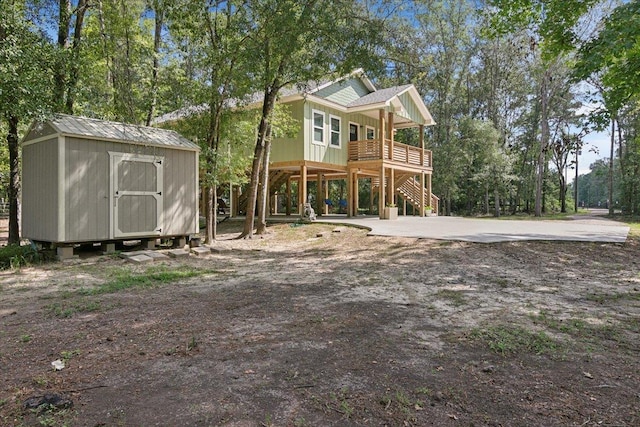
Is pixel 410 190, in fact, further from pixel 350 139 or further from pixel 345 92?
pixel 345 92

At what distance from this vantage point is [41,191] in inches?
335

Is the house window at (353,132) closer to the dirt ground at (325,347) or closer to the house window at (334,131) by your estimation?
the house window at (334,131)

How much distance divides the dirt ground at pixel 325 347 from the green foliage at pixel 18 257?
769 millimetres

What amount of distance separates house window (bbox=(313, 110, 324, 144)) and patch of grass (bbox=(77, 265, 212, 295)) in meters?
10.2

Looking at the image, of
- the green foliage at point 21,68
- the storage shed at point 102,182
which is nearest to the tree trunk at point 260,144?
the storage shed at point 102,182

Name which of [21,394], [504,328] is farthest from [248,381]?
[504,328]

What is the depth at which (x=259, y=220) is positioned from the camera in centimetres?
1358

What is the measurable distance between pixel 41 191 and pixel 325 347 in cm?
798

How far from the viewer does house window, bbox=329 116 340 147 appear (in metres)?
17.6

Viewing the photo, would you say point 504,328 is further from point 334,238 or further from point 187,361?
point 334,238

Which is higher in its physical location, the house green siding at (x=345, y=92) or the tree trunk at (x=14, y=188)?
the house green siding at (x=345, y=92)

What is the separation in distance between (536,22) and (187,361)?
10.8 m

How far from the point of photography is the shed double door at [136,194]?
870cm

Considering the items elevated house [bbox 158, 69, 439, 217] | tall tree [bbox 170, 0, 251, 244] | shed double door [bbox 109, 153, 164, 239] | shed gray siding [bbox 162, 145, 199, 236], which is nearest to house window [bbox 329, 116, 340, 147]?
elevated house [bbox 158, 69, 439, 217]
